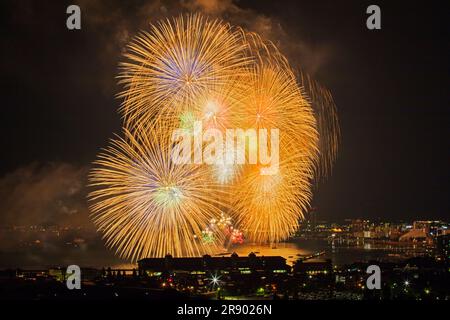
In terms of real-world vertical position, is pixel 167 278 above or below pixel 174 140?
below

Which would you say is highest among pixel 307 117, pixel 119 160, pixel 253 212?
pixel 307 117

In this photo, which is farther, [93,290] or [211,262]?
[211,262]

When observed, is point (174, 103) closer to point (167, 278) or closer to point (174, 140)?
point (174, 140)
